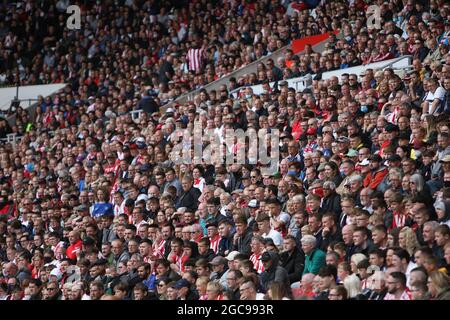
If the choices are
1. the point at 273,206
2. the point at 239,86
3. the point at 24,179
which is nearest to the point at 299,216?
the point at 273,206

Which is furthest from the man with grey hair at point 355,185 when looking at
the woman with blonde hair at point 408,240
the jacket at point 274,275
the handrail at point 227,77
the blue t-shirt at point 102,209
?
the handrail at point 227,77

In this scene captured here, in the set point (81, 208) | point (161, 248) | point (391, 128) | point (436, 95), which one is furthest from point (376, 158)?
point (81, 208)

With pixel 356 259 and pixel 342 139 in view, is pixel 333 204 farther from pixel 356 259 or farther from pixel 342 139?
pixel 356 259

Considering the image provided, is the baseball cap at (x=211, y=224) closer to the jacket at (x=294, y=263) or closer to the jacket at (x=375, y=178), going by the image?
the jacket at (x=294, y=263)

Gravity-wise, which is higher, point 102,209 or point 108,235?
point 102,209

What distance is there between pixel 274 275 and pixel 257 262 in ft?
2.53

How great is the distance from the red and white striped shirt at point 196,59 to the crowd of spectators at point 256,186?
0.28 metres

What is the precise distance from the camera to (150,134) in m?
16.0

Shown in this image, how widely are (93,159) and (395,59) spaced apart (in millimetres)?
5185

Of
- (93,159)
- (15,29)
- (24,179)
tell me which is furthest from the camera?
(15,29)

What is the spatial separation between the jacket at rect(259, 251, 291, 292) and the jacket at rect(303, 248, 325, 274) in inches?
10.6

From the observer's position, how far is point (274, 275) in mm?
9492

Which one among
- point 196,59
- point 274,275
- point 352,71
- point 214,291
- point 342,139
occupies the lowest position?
point 214,291

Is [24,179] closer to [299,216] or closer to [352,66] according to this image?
[352,66]
